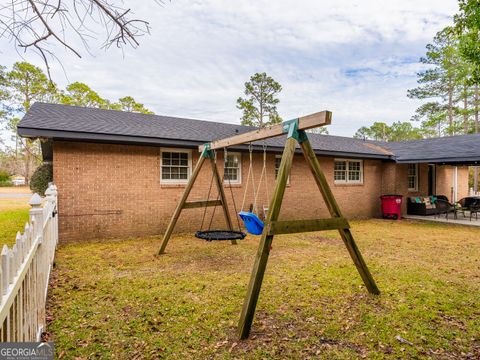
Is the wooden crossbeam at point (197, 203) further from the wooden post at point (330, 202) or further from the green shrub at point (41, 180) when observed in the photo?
the green shrub at point (41, 180)

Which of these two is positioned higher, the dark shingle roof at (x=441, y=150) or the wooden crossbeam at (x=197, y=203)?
the dark shingle roof at (x=441, y=150)

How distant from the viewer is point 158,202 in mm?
8547

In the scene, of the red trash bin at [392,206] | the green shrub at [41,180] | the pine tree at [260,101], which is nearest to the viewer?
the green shrub at [41,180]

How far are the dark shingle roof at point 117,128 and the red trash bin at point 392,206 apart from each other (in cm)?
272

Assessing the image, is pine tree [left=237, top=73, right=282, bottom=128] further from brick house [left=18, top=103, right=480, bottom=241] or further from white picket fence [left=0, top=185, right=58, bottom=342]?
white picket fence [left=0, top=185, right=58, bottom=342]

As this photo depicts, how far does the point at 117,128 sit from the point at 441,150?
43.0 ft

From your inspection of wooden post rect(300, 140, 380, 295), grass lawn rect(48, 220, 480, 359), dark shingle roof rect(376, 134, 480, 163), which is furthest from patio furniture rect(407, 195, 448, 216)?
wooden post rect(300, 140, 380, 295)

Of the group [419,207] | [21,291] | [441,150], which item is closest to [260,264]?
[21,291]

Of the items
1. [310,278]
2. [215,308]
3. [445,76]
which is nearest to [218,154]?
[310,278]

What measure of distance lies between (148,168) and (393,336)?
23.8 ft

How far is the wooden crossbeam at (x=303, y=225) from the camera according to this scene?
127 inches

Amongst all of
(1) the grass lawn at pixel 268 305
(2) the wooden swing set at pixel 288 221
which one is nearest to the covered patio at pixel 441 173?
(1) the grass lawn at pixel 268 305

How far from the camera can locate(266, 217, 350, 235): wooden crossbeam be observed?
324 centimetres

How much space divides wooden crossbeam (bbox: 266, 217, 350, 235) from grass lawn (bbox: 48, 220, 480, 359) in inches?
41.3
